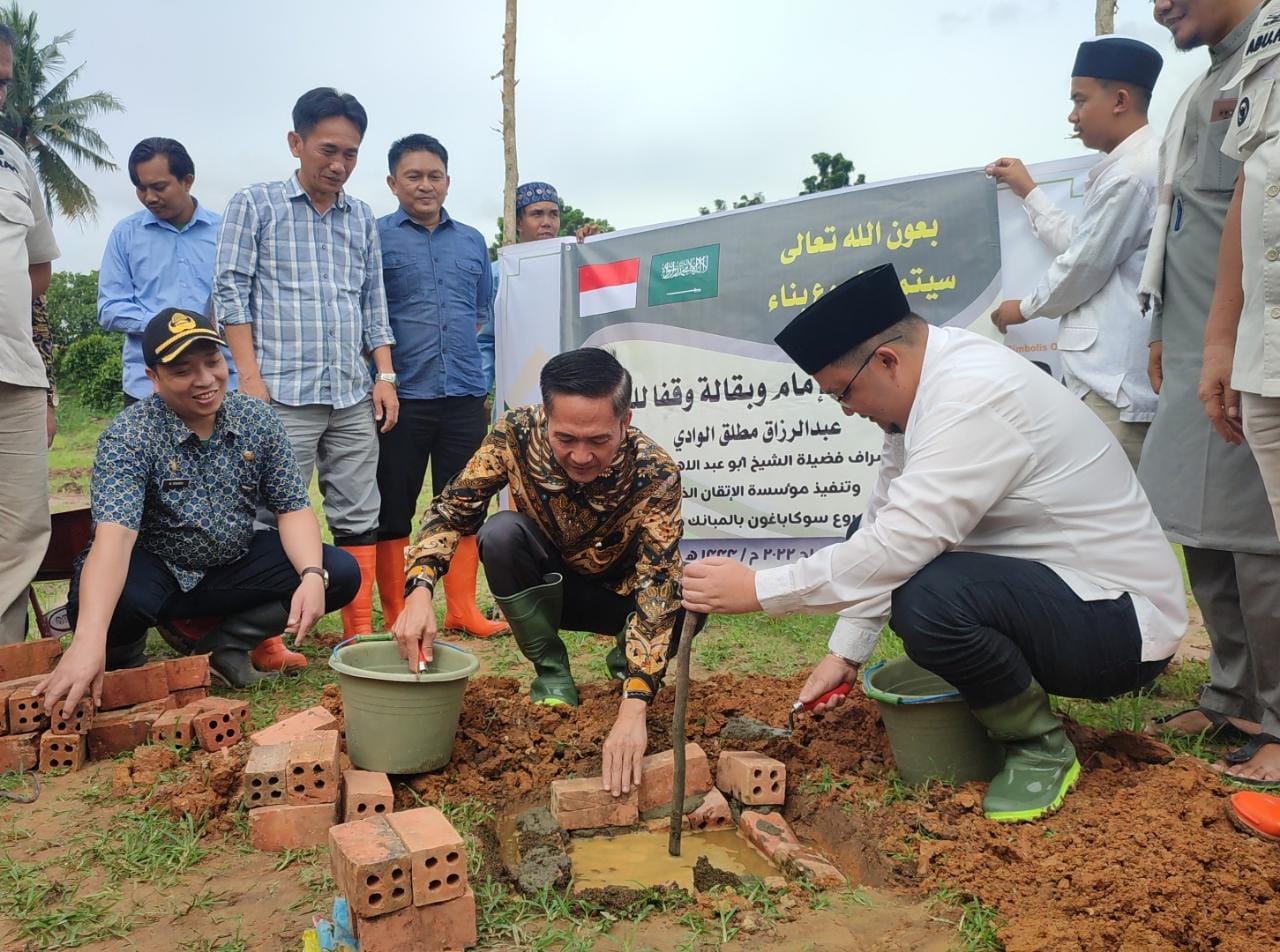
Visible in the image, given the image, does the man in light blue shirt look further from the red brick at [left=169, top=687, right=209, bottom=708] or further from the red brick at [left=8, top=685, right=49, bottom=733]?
the red brick at [left=8, top=685, right=49, bottom=733]

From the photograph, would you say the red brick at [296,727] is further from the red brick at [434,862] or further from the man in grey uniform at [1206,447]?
the man in grey uniform at [1206,447]

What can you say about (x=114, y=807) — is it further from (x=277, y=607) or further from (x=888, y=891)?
(x=888, y=891)

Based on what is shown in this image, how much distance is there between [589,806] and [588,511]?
104 cm

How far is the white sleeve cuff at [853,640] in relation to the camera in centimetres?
289

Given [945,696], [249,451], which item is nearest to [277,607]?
[249,451]

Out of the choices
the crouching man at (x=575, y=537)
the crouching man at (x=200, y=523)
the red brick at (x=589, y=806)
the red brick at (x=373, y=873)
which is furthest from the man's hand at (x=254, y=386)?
the red brick at (x=373, y=873)

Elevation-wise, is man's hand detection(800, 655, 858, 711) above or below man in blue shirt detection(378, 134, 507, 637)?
below

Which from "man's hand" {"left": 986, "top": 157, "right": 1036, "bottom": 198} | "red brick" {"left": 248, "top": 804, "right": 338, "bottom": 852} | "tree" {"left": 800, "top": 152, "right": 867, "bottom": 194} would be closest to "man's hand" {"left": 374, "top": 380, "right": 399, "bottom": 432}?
"red brick" {"left": 248, "top": 804, "right": 338, "bottom": 852}

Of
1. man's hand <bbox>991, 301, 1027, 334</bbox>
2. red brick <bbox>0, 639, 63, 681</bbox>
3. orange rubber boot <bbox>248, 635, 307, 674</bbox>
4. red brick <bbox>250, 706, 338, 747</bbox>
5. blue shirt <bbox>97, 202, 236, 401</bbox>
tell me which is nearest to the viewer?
red brick <bbox>250, 706, 338, 747</bbox>

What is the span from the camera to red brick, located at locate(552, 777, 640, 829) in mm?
2664

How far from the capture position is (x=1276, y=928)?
1932mm

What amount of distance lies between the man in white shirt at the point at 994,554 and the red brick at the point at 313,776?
1040 mm

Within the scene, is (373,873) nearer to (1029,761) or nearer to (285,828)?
(285,828)

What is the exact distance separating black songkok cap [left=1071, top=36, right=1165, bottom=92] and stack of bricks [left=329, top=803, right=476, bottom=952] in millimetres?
3451
